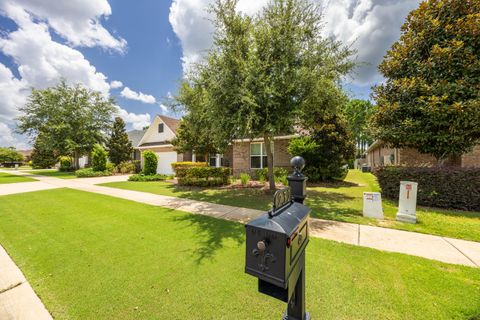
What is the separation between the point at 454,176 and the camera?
21.6 ft

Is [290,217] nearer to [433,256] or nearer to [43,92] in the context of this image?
[433,256]

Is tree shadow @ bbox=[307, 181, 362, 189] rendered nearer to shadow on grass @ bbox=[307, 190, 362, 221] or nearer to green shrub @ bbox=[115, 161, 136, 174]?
shadow on grass @ bbox=[307, 190, 362, 221]

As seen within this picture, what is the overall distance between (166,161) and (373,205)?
19.1m

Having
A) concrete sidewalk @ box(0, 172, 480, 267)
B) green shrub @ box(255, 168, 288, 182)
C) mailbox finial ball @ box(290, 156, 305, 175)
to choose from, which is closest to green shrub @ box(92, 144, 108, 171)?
green shrub @ box(255, 168, 288, 182)

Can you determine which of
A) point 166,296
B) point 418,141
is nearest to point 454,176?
point 418,141

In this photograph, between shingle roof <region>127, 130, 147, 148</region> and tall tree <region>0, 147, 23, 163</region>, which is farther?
tall tree <region>0, 147, 23, 163</region>

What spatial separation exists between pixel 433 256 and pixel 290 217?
403cm

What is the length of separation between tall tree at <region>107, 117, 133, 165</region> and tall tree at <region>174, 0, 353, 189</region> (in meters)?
21.1

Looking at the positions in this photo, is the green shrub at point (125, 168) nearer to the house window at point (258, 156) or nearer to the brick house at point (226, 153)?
the brick house at point (226, 153)

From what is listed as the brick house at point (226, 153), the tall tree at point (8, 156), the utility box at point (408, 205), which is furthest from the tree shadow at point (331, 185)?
the tall tree at point (8, 156)

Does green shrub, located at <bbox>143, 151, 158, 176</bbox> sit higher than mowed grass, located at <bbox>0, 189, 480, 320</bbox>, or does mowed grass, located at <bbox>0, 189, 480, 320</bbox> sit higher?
green shrub, located at <bbox>143, 151, 158, 176</bbox>

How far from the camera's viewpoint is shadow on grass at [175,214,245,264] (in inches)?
148

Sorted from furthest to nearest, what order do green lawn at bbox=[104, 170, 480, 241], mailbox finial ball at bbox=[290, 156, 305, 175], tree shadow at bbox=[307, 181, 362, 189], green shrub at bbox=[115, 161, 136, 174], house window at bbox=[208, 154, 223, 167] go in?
green shrub at bbox=[115, 161, 136, 174] → house window at bbox=[208, 154, 223, 167] → tree shadow at bbox=[307, 181, 362, 189] → green lawn at bbox=[104, 170, 480, 241] → mailbox finial ball at bbox=[290, 156, 305, 175]

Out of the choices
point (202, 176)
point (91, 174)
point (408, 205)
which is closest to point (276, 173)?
point (202, 176)
